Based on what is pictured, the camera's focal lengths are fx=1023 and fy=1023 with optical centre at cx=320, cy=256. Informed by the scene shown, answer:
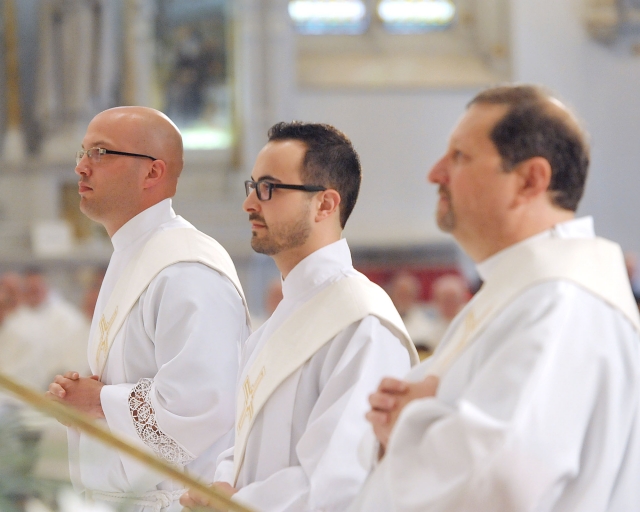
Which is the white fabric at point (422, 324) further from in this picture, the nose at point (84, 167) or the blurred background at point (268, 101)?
the nose at point (84, 167)

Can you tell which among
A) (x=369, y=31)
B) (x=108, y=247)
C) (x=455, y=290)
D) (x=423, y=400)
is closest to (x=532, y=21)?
(x=369, y=31)

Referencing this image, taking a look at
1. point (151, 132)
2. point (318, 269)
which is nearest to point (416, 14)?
point (151, 132)

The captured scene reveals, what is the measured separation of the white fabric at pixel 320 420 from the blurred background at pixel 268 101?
6.51 meters

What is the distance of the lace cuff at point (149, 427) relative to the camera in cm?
299

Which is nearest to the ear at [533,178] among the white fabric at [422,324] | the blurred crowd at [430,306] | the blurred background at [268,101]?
the blurred crowd at [430,306]

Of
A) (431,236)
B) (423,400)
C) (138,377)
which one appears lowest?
(431,236)

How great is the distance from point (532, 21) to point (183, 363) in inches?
383

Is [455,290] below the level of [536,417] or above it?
below

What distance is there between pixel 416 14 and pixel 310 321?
1000 centimetres

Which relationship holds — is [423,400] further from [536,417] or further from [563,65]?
[563,65]

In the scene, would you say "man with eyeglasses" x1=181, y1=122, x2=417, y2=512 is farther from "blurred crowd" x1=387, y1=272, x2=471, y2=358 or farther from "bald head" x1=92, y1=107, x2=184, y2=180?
"blurred crowd" x1=387, y1=272, x2=471, y2=358

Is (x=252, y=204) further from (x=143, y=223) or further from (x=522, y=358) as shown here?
(x=522, y=358)

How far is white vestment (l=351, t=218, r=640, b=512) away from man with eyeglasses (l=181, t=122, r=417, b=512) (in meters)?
0.51

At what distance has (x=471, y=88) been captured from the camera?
11633 mm
